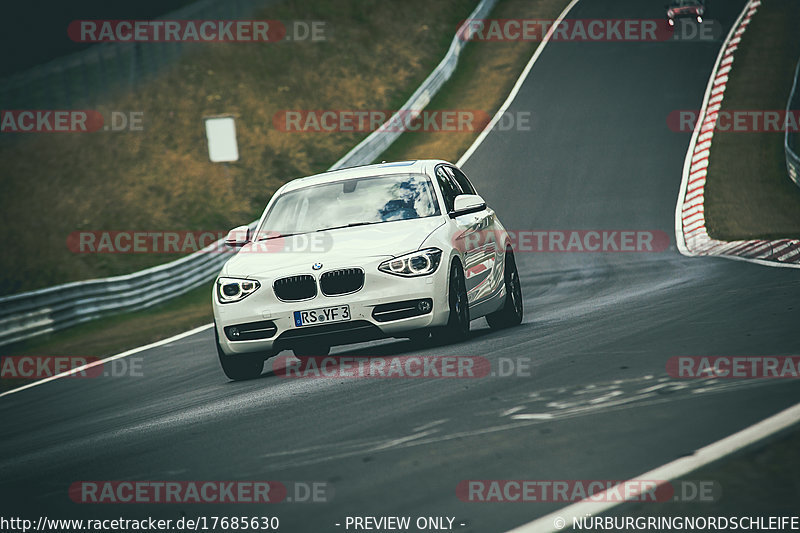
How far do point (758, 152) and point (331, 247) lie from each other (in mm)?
21198

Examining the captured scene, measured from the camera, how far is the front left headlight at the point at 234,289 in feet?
29.7

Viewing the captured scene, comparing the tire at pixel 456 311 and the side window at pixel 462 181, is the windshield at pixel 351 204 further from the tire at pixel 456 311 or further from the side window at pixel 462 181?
the side window at pixel 462 181

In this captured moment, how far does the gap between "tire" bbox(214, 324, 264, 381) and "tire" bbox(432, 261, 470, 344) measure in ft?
5.25

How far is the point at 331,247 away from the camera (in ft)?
30.1

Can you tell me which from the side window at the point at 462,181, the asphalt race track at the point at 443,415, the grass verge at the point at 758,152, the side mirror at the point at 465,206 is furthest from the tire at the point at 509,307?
the grass verge at the point at 758,152

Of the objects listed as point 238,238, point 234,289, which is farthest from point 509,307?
point 234,289

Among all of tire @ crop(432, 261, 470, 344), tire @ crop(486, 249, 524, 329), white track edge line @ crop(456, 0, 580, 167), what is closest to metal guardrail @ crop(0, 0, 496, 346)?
tire @ crop(486, 249, 524, 329)

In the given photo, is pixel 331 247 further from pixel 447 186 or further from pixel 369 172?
pixel 447 186

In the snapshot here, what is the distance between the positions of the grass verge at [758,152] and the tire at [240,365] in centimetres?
1060

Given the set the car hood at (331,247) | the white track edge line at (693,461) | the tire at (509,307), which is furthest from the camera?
Answer: the tire at (509,307)

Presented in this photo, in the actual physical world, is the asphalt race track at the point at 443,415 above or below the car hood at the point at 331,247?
below

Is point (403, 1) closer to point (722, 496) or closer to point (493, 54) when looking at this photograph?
point (493, 54)

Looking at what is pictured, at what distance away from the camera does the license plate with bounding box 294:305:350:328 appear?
8.79m

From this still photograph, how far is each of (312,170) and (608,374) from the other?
25.7 metres
